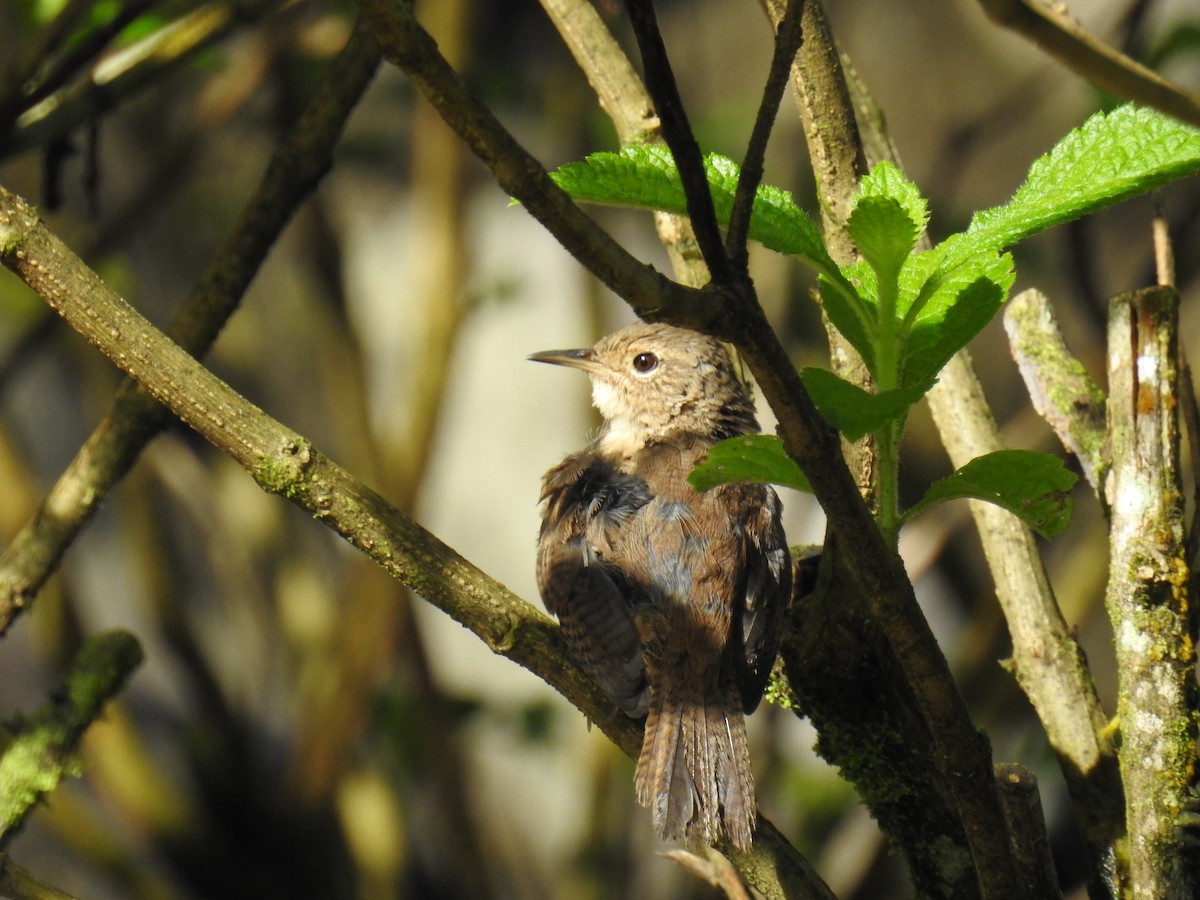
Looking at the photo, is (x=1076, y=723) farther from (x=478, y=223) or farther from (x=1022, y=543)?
(x=478, y=223)

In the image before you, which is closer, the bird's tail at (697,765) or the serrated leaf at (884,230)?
the serrated leaf at (884,230)

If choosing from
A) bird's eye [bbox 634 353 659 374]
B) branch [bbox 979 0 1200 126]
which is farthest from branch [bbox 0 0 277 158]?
branch [bbox 979 0 1200 126]

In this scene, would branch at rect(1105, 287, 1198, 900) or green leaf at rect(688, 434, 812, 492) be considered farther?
branch at rect(1105, 287, 1198, 900)

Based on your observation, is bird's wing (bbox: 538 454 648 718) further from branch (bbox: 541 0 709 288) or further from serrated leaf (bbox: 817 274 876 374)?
serrated leaf (bbox: 817 274 876 374)

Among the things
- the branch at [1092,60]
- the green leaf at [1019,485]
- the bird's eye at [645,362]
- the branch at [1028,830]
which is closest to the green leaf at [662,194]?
the green leaf at [1019,485]

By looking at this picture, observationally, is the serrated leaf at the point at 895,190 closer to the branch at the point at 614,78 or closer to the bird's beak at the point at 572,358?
the branch at the point at 614,78

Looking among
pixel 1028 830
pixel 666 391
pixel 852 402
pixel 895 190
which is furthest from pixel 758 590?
pixel 852 402

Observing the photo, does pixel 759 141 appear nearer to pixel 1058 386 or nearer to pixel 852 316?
pixel 852 316
